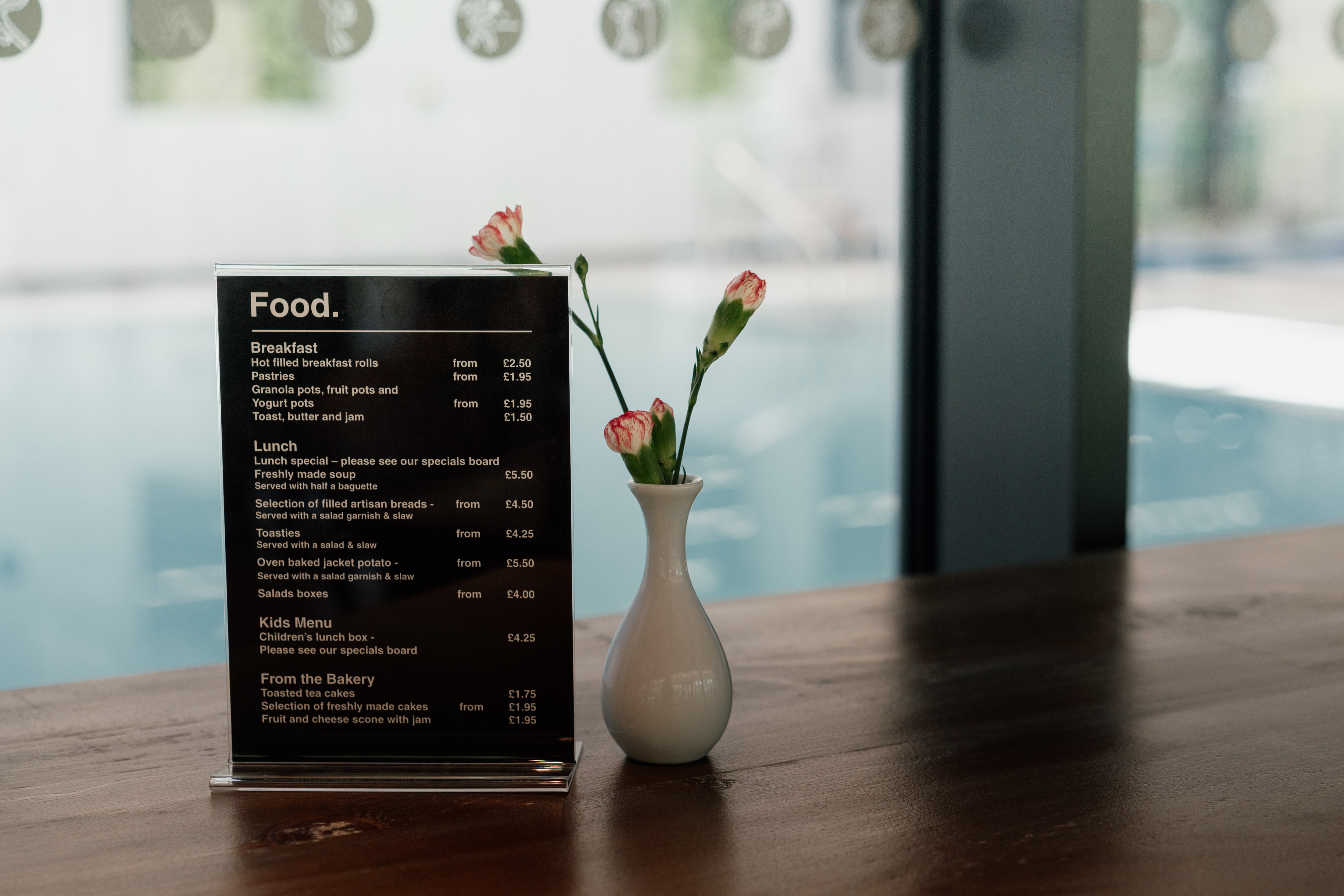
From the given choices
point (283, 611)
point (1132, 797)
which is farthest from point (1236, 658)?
point (283, 611)

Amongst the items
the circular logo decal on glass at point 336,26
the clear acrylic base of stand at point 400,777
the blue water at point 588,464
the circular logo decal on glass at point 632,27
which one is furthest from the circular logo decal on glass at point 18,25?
the clear acrylic base of stand at point 400,777

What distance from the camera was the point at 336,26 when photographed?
1935 millimetres

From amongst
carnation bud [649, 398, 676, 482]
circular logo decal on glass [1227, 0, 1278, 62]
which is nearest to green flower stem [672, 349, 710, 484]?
carnation bud [649, 398, 676, 482]

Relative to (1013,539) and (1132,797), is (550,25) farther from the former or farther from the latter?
(1132,797)

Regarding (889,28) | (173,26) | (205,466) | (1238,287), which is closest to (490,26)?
(173,26)

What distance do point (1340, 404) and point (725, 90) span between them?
2.00m

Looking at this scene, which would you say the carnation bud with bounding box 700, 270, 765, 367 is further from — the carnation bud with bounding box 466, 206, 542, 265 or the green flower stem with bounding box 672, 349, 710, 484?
the carnation bud with bounding box 466, 206, 542, 265

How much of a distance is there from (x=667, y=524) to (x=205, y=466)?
1.92 metres

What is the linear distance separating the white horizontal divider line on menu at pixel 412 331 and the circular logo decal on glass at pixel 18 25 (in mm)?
1077

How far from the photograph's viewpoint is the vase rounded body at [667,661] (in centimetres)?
87

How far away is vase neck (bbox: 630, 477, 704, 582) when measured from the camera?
0.87 m

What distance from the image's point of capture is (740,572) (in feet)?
9.75

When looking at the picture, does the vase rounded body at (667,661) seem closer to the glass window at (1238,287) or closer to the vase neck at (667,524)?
the vase neck at (667,524)

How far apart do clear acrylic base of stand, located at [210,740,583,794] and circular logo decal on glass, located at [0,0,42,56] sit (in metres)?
1.19
